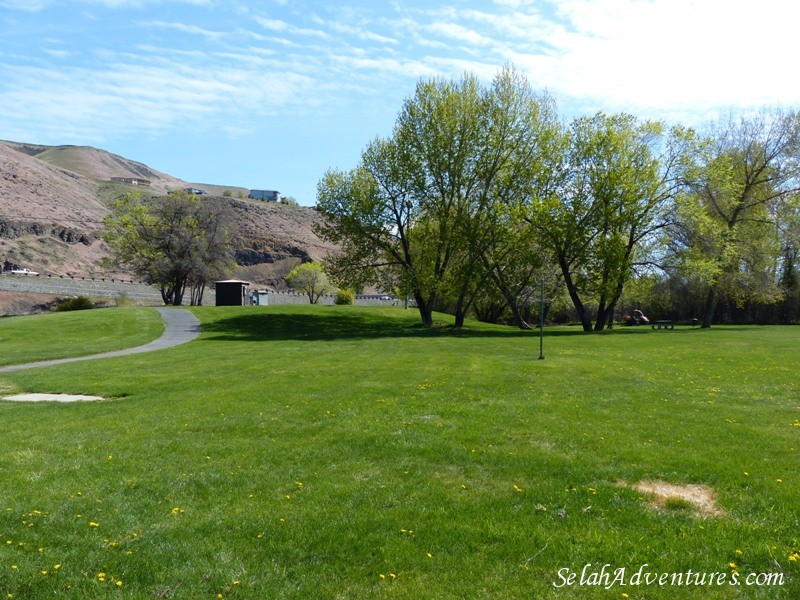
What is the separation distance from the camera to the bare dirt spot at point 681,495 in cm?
560

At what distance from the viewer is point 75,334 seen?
31.5 m

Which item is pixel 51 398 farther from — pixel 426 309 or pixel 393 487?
pixel 426 309

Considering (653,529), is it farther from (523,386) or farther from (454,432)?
(523,386)

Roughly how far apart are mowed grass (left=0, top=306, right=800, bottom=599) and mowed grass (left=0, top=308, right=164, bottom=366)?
10.5 meters

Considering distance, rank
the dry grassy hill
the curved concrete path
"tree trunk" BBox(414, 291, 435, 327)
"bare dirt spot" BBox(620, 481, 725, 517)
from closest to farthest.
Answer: "bare dirt spot" BBox(620, 481, 725, 517), the curved concrete path, "tree trunk" BBox(414, 291, 435, 327), the dry grassy hill

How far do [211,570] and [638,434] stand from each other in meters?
6.43

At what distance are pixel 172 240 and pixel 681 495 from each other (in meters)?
57.8

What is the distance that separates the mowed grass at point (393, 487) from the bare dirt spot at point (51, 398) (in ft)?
1.67

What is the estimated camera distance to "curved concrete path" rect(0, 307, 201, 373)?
64.9 ft

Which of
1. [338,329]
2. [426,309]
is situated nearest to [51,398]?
[338,329]

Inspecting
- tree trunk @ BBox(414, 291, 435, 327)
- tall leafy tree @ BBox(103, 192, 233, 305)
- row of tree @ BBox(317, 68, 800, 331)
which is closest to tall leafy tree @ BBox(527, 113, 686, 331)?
row of tree @ BBox(317, 68, 800, 331)

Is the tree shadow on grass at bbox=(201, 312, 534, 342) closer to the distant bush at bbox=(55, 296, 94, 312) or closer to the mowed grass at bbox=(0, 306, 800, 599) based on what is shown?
the mowed grass at bbox=(0, 306, 800, 599)

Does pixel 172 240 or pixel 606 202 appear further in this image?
pixel 172 240

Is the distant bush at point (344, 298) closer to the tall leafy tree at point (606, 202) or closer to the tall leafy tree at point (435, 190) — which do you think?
the tall leafy tree at point (435, 190)
